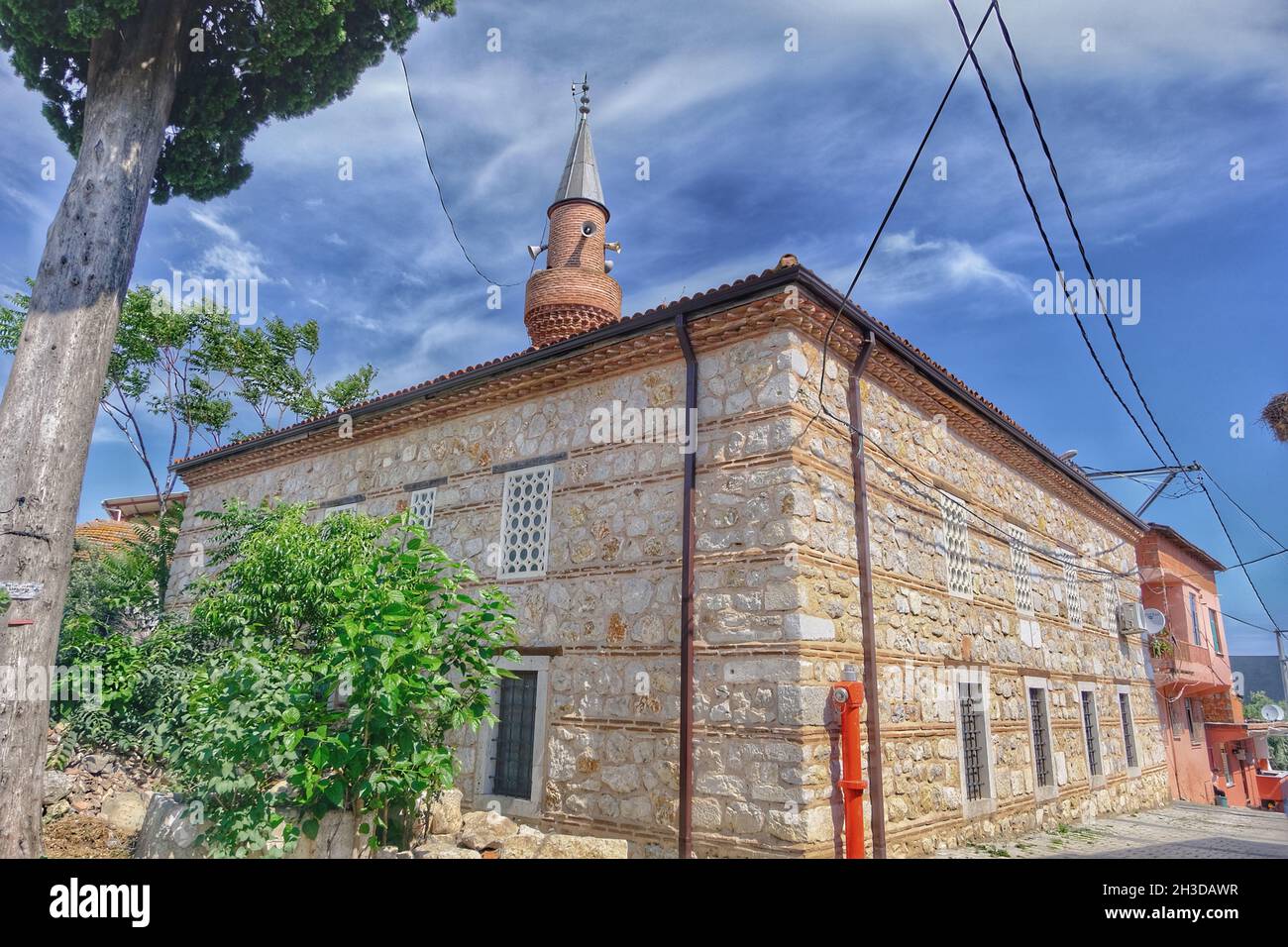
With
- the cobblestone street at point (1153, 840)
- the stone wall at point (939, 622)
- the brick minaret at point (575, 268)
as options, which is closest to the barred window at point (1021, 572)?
the stone wall at point (939, 622)

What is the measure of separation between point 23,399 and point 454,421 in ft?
14.2

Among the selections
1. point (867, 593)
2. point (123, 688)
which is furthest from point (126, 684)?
point (867, 593)

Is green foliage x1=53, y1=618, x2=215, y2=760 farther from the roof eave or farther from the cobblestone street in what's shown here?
the cobblestone street

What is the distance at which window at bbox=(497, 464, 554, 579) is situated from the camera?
804cm

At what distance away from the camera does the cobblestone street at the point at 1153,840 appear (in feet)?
24.3

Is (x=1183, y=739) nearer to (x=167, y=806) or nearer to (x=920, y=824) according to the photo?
(x=920, y=824)

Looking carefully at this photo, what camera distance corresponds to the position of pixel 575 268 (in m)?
13.7

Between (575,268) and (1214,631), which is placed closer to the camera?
(575,268)

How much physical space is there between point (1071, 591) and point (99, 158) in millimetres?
13228

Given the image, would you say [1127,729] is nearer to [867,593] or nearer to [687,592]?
[867,593]

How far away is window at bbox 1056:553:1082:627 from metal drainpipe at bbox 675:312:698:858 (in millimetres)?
7413
